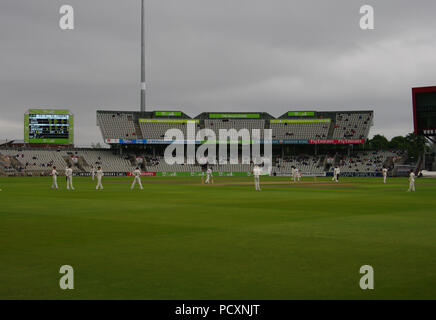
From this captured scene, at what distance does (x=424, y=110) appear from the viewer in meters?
57.4

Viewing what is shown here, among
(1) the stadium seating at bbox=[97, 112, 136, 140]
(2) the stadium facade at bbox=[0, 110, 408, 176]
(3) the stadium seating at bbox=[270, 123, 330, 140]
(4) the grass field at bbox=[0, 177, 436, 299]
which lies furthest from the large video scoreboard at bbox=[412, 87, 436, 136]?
(1) the stadium seating at bbox=[97, 112, 136, 140]

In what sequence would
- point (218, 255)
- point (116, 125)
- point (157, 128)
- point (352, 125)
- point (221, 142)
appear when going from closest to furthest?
point (218, 255)
point (221, 142)
point (116, 125)
point (157, 128)
point (352, 125)

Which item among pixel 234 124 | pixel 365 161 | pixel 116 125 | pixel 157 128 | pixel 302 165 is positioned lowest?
pixel 302 165

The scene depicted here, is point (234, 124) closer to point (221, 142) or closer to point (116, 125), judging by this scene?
point (221, 142)

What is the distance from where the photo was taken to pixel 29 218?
16875 millimetres

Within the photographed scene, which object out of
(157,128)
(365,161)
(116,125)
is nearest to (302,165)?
(365,161)

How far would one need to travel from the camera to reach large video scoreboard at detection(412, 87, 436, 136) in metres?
56.8

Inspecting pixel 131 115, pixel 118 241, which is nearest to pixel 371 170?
pixel 131 115

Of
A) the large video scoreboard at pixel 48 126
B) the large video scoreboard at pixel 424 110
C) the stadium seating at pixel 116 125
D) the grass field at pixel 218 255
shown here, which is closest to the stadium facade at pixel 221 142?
the stadium seating at pixel 116 125

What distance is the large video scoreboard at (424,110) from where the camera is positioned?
186 feet

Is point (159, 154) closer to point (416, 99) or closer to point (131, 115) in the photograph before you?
point (131, 115)

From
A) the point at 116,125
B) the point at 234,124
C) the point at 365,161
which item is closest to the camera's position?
the point at 365,161

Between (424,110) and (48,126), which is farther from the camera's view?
(48,126)

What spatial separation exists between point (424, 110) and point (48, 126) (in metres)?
64.6
